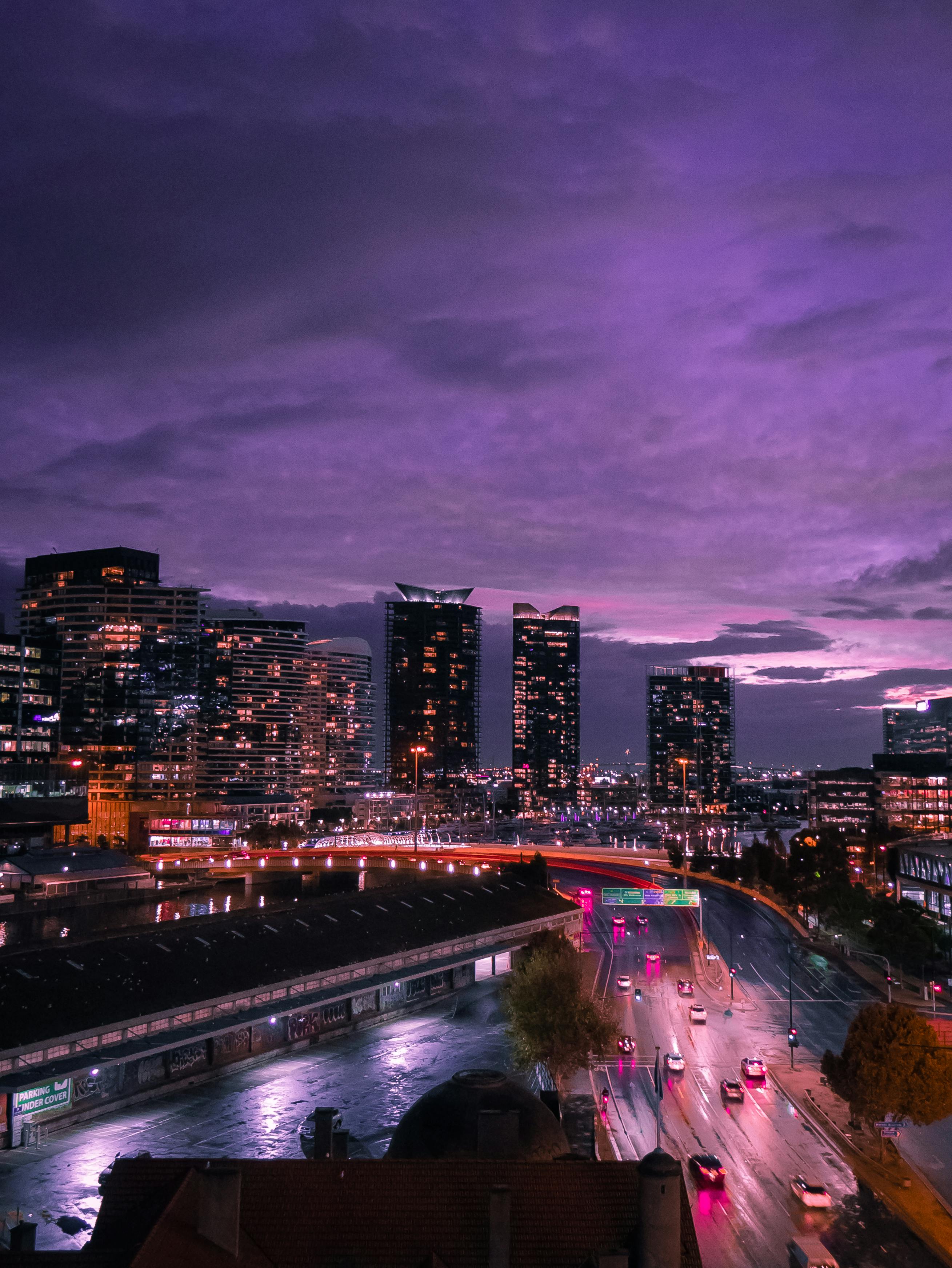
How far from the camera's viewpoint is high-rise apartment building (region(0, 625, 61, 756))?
180m

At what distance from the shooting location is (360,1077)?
191 feet

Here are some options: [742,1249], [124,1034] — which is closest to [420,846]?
[124,1034]

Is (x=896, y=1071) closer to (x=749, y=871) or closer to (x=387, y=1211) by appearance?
(x=387, y=1211)

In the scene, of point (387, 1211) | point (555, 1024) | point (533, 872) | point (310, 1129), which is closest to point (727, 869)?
point (533, 872)

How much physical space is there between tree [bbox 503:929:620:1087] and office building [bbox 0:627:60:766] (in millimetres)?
142545

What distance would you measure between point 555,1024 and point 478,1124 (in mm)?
20393

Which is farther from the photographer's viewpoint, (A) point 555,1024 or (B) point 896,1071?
(A) point 555,1024

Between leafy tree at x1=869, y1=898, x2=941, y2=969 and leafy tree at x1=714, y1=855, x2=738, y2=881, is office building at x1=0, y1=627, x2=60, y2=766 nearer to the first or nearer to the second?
leafy tree at x1=714, y1=855, x2=738, y2=881

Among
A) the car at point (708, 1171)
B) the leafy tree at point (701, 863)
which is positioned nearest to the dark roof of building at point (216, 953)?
the car at point (708, 1171)

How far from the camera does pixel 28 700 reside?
184 metres

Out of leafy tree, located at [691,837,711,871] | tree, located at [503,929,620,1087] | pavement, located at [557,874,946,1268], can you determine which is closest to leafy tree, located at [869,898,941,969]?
pavement, located at [557,874,946,1268]

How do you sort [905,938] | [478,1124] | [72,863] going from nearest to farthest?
[478,1124]
[905,938]
[72,863]

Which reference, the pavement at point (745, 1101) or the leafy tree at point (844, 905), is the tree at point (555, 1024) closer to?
the pavement at point (745, 1101)

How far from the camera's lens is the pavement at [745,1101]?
37.2 metres
